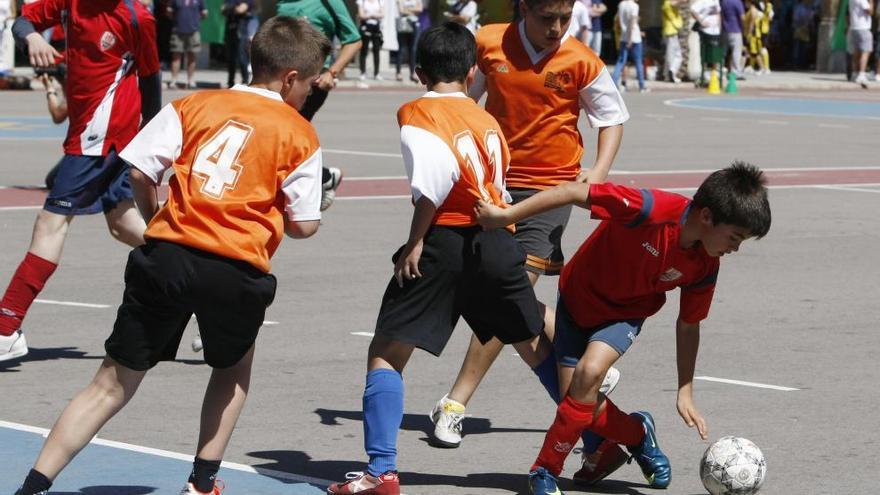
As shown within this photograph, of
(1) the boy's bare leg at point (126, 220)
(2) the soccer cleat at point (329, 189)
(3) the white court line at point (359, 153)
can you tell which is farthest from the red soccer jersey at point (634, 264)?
(3) the white court line at point (359, 153)

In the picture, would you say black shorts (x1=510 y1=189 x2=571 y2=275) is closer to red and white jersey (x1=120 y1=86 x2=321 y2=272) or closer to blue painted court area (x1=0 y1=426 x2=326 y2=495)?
blue painted court area (x1=0 y1=426 x2=326 y2=495)

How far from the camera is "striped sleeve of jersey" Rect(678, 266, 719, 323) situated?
20.1ft

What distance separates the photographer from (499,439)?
280 inches

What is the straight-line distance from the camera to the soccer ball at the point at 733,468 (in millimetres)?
6012

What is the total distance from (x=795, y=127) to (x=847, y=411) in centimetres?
1876

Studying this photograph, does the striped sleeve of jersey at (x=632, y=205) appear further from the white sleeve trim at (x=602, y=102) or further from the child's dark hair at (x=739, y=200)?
the white sleeve trim at (x=602, y=102)

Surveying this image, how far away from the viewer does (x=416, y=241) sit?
6043 millimetres

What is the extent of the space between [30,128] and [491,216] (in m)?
17.3

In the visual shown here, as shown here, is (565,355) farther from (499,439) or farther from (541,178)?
(541,178)

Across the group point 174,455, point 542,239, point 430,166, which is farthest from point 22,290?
point 430,166

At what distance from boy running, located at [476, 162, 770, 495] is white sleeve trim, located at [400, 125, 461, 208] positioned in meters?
0.15

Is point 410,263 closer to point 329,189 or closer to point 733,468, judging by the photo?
point 733,468

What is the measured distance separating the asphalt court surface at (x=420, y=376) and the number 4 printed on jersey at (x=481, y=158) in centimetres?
112

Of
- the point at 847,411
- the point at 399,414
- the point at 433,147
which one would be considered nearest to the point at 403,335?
the point at 399,414
